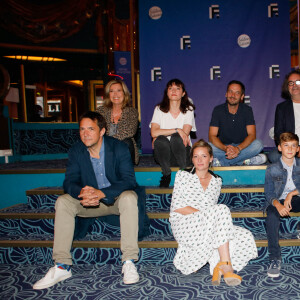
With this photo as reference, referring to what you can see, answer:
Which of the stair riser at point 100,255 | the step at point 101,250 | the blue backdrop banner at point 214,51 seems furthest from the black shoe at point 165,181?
the blue backdrop banner at point 214,51

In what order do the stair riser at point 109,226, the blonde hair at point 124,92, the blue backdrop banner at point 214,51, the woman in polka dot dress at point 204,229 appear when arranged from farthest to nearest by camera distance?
1. the blue backdrop banner at point 214,51
2. the blonde hair at point 124,92
3. the stair riser at point 109,226
4. the woman in polka dot dress at point 204,229

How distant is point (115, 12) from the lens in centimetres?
732

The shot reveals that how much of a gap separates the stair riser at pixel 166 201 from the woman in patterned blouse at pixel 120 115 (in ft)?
1.83

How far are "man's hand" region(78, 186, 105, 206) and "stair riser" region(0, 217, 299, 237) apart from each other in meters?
0.45

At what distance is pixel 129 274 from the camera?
2090mm

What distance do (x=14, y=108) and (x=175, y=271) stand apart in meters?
4.09

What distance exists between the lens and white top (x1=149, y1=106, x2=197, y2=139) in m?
3.11

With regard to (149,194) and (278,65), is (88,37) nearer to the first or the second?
(278,65)

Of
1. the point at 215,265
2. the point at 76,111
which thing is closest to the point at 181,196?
the point at 215,265

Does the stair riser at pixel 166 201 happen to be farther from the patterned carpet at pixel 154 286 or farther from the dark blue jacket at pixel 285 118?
the dark blue jacket at pixel 285 118

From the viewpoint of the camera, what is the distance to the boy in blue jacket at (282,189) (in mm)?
2229

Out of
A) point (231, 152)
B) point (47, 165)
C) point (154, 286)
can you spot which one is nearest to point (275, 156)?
point (231, 152)

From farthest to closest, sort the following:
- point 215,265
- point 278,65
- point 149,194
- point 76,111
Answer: point 76,111 → point 278,65 → point 149,194 → point 215,265

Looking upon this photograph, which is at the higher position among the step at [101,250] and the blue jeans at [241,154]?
the blue jeans at [241,154]
